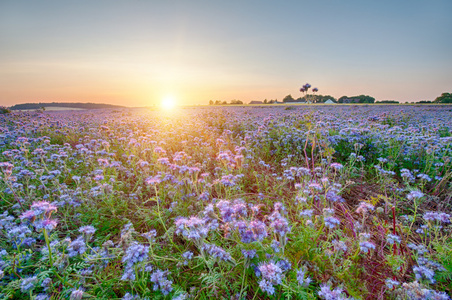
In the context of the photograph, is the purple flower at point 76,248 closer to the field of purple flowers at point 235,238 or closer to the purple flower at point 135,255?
the field of purple flowers at point 235,238

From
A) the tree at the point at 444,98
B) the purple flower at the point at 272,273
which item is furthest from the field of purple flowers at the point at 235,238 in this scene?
the tree at the point at 444,98

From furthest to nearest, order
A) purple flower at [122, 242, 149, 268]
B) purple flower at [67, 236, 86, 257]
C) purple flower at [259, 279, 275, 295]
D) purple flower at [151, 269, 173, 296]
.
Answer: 1. purple flower at [67, 236, 86, 257]
2. purple flower at [151, 269, 173, 296]
3. purple flower at [122, 242, 149, 268]
4. purple flower at [259, 279, 275, 295]

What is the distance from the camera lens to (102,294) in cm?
178

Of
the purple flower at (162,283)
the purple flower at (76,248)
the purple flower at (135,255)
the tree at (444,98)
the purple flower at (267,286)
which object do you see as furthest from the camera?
the tree at (444,98)

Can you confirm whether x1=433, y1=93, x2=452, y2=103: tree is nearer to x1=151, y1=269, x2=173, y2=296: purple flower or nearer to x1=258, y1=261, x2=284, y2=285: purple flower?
x1=258, y1=261, x2=284, y2=285: purple flower

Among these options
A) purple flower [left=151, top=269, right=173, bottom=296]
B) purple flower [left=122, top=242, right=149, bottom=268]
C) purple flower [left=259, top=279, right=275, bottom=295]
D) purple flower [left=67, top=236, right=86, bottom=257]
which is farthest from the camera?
purple flower [left=67, top=236, right=86, bottom=257]

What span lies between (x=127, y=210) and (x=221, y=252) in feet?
7.41

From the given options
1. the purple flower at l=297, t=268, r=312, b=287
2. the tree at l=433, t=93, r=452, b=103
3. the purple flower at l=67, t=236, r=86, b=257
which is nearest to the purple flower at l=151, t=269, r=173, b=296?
the purple flower at l=67, t=236, r=86, b=257

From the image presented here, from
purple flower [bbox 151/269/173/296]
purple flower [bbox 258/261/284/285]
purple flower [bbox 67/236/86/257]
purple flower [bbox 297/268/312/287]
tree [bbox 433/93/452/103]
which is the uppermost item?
tree [bbox 433/93/452/103]

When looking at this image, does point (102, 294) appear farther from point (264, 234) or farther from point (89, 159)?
point (89, 159)

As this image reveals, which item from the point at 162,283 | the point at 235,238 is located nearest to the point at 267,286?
the point at 235,238

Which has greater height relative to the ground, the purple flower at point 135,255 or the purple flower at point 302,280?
the purple flower at point 135,255

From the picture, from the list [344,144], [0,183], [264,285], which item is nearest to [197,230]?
[264,285]

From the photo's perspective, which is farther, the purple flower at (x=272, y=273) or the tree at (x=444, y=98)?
the tree at (x=444, y=98)
